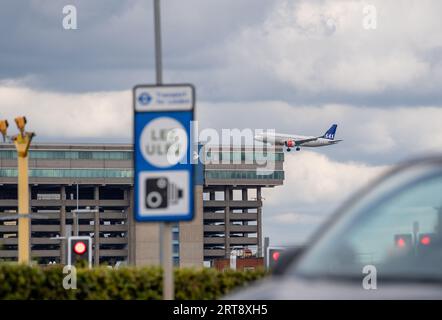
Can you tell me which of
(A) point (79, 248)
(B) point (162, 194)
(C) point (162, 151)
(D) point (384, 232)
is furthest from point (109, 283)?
(D) point (384, 232)

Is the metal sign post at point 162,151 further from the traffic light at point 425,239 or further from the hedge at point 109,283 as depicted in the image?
the hedge at point 109,283

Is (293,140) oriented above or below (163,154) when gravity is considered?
above

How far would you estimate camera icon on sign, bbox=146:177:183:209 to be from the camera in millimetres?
8477

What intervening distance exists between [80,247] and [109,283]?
360 inches

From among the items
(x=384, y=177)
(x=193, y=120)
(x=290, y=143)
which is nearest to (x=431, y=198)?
(x=384, y=177)

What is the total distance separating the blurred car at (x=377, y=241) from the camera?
367cm

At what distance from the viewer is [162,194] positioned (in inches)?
335

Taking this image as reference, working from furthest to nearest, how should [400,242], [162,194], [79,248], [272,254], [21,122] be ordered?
[21,122] < [272,254] < [79,248] < [162,194] < [400,242]

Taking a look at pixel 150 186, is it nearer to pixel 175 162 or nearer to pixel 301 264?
pixel 175 162

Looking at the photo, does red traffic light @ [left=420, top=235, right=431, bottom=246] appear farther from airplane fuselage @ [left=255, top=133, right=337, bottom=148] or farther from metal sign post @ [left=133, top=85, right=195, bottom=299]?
airplane fuselage @ [left=255, top=133, right=337, bottom=148]

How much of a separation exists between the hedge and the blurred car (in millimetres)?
14332

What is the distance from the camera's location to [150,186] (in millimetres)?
8461

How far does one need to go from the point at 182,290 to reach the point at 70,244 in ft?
30.4

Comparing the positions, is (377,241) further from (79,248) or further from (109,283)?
(79,248)
